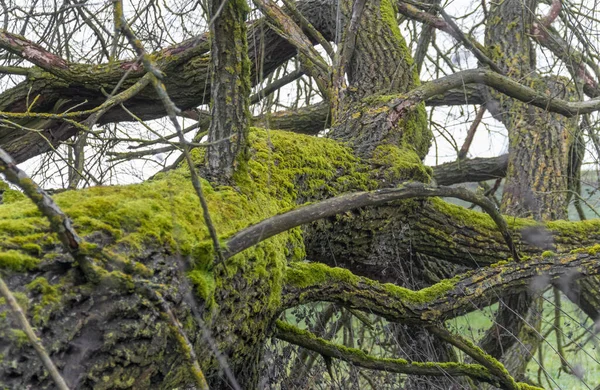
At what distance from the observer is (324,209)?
6.55 feet

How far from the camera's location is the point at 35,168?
3.80 m

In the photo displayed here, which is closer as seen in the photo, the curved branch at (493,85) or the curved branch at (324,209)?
the curved branch at (324,209)

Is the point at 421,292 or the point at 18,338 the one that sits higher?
the point at 18,338

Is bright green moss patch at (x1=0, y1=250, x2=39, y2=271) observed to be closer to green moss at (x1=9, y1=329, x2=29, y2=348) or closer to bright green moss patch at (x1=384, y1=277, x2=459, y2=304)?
green moss at (x1=9, y1=329, x2=29, y2=348)

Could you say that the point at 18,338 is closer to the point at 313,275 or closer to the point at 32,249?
the point at 32,249

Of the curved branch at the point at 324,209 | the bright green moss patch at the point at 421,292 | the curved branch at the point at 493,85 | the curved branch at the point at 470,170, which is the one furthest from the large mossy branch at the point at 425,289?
the curved branch at the point at 470,170

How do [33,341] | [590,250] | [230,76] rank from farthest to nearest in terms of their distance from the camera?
[590,250] → [230,76] → [33,341]

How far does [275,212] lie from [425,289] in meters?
0.76

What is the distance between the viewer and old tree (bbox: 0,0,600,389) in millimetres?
1467

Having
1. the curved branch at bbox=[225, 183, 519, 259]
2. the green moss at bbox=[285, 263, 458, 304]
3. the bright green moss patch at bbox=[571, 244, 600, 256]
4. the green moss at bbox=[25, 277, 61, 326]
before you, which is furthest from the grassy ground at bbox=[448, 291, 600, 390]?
the green moss at bbox=[25, 277, 61, 326]

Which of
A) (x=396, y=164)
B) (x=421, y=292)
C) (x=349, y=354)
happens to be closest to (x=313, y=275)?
(x=349, y=354)

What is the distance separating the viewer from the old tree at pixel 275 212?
4.81 ft

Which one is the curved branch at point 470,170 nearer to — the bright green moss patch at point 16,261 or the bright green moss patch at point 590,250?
the bright green moss patch at point 590,250

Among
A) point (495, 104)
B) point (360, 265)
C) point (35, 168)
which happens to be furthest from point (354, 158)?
point (495, 104)
